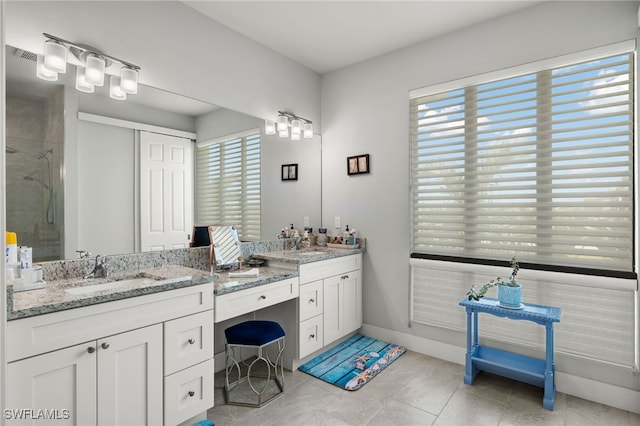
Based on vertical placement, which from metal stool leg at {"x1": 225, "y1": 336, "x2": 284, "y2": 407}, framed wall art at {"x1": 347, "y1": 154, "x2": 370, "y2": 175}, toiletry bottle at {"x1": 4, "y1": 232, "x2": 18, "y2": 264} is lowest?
metal stool leg at {"x1": 225, "y1": 336, "x2": 284, "y2": 407}

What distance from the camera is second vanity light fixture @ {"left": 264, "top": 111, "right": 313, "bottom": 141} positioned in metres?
3.13

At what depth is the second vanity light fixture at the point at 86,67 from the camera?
5.85ft

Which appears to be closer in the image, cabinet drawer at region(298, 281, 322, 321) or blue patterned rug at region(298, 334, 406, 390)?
blue patterned rug at region(298, 334, 406, 390)

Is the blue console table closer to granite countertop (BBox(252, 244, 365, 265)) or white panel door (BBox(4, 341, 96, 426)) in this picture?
granite countertop (BBox(252, 244, 365, 265))

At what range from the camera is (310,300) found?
2729 mm

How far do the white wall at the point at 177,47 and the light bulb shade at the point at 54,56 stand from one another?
0.09 m

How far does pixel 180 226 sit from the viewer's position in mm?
2422

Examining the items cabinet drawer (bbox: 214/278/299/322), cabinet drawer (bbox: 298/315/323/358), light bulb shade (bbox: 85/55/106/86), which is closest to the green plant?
cabinet drawer (bbox: 298/315/323/358)

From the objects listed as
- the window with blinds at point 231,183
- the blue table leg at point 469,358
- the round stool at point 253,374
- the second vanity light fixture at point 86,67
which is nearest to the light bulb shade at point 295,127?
the window with blinds at point 231,183

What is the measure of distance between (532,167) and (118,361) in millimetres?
2904

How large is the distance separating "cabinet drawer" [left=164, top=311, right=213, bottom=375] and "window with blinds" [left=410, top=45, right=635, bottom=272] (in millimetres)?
1976

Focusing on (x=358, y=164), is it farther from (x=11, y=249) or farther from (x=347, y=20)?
(x=11, y=249)

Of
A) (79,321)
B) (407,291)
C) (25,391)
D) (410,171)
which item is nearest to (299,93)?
(410,171)

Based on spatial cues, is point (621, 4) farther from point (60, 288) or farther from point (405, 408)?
point (60, 288)
